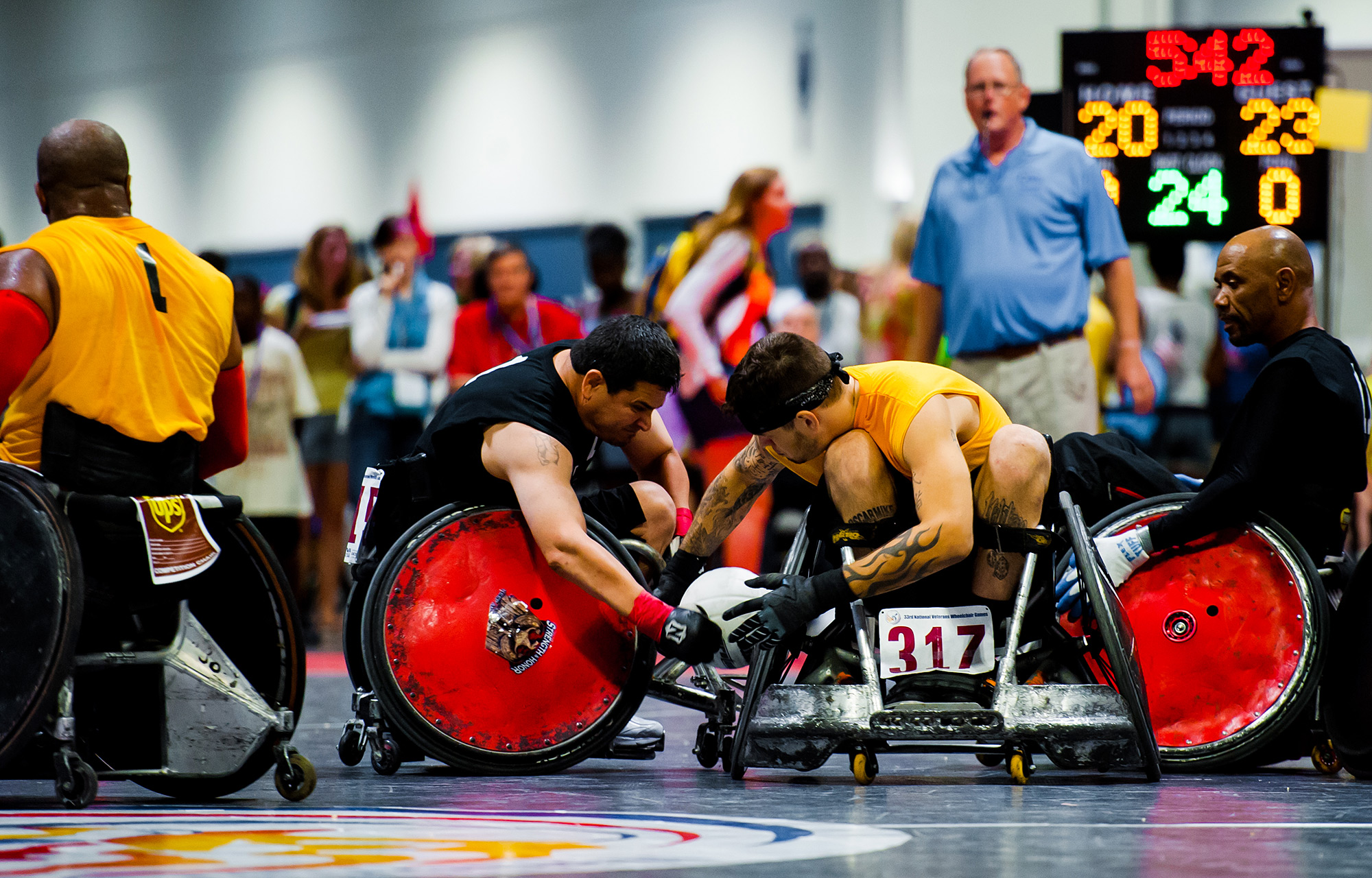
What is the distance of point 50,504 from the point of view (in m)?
3.59

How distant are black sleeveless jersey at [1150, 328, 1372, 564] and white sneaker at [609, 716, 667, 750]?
140 centimetres

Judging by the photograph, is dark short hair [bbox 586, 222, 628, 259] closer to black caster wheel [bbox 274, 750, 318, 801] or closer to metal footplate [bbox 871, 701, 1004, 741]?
metal footplate [bbox 871, 701, 1004, 741]

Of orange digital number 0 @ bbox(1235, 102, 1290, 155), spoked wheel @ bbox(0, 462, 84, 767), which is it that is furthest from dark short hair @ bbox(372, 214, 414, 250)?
spoked wheel @ bbox(0, 462, 84, 767)

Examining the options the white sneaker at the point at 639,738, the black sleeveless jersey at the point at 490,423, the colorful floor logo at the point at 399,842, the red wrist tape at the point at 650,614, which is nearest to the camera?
the colorful floor logo at the point at 399,842

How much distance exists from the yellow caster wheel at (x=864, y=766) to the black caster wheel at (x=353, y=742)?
4.14 ft

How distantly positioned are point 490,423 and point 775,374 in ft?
2.51

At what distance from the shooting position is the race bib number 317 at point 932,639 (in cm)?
416

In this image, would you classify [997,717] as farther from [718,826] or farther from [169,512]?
[169,512]

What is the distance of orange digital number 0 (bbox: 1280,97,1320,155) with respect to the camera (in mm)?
7773

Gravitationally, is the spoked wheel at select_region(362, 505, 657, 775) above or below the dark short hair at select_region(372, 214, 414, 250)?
below

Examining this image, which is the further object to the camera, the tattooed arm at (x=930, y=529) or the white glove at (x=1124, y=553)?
the white glove at (x=1124, y=553)

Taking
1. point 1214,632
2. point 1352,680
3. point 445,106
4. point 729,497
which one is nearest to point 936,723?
point 729,497

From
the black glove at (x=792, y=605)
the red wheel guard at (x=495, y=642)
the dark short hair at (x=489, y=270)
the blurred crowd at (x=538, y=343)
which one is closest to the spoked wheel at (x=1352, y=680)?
the black glove at (x=792, y=605)

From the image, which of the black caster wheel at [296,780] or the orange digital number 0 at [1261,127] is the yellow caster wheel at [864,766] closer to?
the black caster wheel at [296,780]
